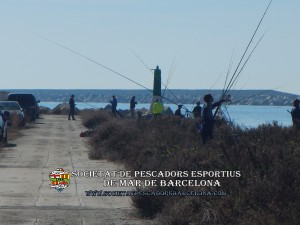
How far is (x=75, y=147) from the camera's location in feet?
94.2

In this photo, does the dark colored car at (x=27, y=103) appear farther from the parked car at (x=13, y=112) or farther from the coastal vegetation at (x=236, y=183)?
the coastal vegetation at (x=236, y=183)

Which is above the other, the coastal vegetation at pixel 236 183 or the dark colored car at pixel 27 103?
the coastal vegetation at pixel 236 183

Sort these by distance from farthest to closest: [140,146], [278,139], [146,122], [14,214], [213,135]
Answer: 1. [146,122]
2. [140,146]
3. [213,135]
4. [278,139]
5. [14,214]

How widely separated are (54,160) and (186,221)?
12.1m

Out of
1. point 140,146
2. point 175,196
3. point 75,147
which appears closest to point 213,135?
point 140,146

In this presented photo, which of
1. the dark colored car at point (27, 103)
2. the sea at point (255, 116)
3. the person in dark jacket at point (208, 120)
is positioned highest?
the person in dark jacket at point (208, 120)

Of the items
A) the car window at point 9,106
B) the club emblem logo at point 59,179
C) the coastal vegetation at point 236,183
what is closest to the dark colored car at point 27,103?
the car window at point 9,106

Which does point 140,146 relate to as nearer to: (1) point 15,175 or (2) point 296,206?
(1) point 15,175

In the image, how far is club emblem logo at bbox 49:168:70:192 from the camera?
17.0 m

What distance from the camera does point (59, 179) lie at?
1819 cm

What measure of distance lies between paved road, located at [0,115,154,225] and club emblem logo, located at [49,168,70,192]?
13 centimetres

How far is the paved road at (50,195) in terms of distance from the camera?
1301cm

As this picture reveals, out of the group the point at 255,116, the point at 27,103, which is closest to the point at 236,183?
the point at 255,116

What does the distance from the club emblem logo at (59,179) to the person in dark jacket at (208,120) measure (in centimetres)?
317
